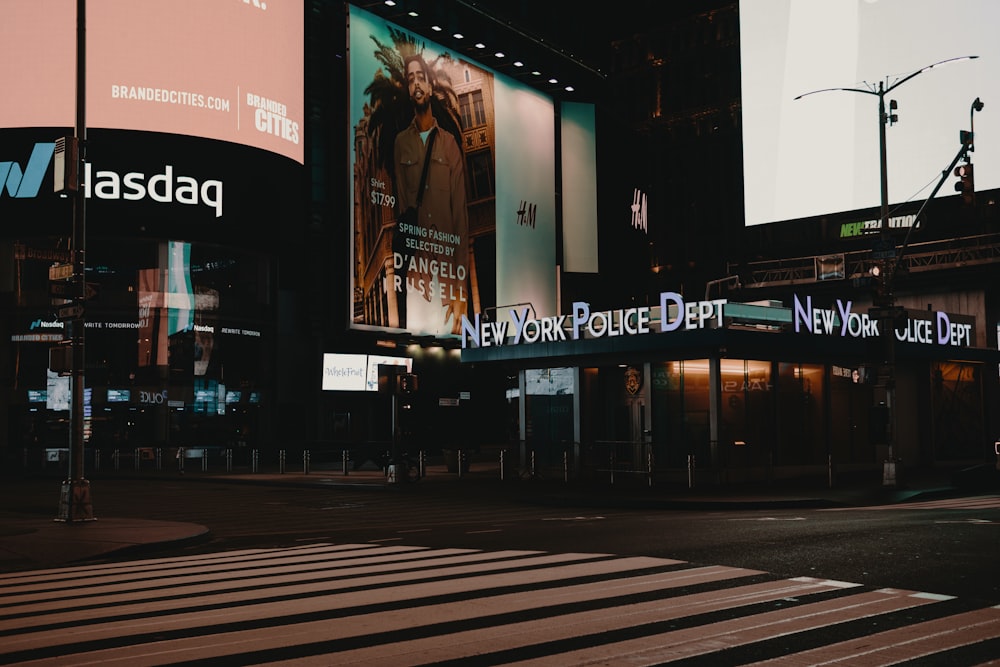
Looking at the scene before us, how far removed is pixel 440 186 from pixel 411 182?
2549 millimetres

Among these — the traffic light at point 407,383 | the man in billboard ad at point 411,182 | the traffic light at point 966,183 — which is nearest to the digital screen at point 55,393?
the man in billboard ad at point 411,182

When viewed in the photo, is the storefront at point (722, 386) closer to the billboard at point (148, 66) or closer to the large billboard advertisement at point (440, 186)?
the billboard at point (148, 66)

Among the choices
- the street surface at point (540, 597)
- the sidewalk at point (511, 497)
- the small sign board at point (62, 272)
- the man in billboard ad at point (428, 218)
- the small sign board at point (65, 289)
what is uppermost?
the man in billboard ad at point (428, 218)

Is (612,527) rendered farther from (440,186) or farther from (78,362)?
(440,186)

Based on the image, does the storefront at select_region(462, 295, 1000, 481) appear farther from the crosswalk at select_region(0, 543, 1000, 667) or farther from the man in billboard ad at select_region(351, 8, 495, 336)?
the man in billboard ad at select_region(351, 8, 495, 336)

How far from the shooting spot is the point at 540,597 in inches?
399

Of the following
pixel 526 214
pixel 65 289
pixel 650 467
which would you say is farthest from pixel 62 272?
pixel 526 214

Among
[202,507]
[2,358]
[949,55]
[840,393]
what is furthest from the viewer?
[2,358]

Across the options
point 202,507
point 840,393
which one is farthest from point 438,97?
point 202,507

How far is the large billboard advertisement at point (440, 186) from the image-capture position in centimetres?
5962

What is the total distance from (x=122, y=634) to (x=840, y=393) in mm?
30972

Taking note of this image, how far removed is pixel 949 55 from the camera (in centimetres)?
4281

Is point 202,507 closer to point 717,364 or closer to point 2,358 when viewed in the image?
point 717,364

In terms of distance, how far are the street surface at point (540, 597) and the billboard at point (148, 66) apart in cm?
3751
